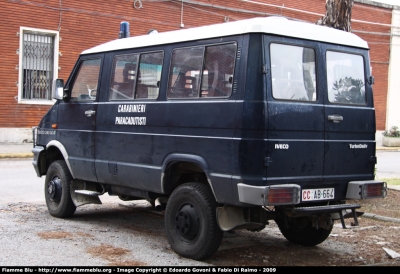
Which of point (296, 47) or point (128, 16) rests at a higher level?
point (128, 16)

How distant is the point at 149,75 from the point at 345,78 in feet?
7.84

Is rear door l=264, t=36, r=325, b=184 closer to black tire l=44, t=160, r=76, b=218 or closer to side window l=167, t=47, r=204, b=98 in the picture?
side window l=167, t=47, r=204, b=98

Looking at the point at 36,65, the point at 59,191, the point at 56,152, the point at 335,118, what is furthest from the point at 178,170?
the point at 36,65

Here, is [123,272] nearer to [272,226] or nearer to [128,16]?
[272,226]

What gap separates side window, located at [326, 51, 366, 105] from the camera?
6520mm

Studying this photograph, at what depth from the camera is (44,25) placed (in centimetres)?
2058

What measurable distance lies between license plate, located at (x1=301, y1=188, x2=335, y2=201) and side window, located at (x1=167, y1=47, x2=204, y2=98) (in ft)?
5.29

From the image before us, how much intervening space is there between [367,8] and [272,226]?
2455cm

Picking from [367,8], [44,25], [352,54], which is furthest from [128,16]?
[352,54]

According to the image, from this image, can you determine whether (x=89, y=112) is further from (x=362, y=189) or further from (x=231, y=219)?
(x=362, y=189)

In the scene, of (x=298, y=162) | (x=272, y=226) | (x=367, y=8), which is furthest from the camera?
(x=367, y=8)

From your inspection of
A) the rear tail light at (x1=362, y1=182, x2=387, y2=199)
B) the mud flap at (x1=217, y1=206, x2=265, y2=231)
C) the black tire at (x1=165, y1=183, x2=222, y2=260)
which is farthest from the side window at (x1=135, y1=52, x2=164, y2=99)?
the rear tail light at (x1=362, y1=182, x2=387, y2=199)

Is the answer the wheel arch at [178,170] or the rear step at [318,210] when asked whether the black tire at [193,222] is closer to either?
the wheel arch at [178,170]

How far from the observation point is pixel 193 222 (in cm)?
633
